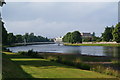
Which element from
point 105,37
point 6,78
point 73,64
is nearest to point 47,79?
point 6,78

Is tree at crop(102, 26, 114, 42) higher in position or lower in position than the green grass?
higher

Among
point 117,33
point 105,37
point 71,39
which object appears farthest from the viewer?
point 71,39

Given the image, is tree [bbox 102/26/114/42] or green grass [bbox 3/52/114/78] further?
tree [bbox 102/26/114/42]

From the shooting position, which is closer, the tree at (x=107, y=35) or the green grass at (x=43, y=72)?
the green grass at (x=43, y=72)

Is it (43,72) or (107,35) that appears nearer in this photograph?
(43,72)

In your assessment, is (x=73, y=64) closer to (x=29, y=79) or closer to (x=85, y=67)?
(x=85, y=67)

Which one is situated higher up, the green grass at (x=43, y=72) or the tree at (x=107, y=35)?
the tree at (x=107, y=35)

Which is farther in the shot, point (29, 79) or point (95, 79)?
point (95, 79)

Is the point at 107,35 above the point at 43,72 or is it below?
above

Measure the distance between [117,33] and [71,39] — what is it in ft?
298

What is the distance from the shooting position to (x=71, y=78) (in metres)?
14.6

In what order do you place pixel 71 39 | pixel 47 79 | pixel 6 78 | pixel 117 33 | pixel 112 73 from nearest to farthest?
1. pixel 6 78
2. pixel 47 79
3. pixel 112 73
4. pixel 117 33
5. pixel 71 39

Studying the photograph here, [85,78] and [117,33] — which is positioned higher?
→ [117,33]

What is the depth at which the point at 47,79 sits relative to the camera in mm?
13914
